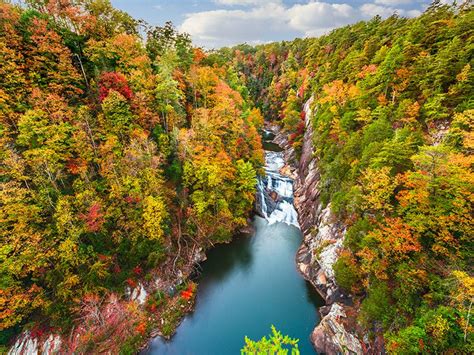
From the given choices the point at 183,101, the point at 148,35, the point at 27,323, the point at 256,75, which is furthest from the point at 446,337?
the point at 256,75

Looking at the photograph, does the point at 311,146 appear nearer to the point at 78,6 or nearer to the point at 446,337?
the point at 446,337

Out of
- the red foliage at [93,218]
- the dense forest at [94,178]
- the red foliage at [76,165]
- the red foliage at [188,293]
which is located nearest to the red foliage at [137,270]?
the dense forest at [94,178]

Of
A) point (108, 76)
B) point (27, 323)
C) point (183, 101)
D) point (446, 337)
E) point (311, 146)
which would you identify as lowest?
point (27, 323)

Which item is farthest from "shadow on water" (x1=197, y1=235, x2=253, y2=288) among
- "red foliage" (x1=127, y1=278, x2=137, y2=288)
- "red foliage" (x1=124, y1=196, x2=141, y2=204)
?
"red foliage" (x1=124, y1=196, x2=141, y2=204)

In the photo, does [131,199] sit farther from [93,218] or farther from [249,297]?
[249,297]

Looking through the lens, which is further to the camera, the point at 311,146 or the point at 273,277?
the point at 311,146

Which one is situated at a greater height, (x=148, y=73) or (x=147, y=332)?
(x=148, y=73)

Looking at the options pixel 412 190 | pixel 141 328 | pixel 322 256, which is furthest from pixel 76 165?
pixel 412 190
